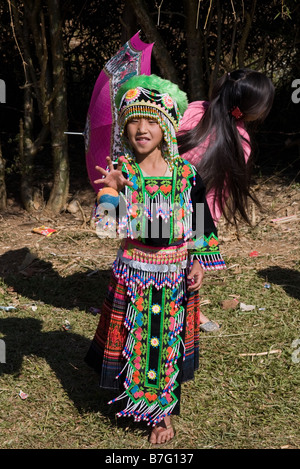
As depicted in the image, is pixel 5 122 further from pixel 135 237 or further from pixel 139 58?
pixel 135 237

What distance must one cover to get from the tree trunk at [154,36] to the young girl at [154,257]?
326 centimetres

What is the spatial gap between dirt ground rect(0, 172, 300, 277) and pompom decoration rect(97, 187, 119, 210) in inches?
105

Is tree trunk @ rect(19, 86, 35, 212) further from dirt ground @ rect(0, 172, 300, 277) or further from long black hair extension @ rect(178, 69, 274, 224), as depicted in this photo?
long black hair extension @ rect(178, 69, 274, 224)

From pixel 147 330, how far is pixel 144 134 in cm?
98

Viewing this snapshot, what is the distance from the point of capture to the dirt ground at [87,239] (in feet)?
18.5

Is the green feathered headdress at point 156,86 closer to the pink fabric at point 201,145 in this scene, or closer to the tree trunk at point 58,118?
the pink fabric at point 201,145

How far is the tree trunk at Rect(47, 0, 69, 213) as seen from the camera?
6.15 meters

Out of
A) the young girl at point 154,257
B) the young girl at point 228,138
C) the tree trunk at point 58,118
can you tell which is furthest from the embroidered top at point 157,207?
the tree trunk at point 58,118

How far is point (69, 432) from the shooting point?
11.1 ft

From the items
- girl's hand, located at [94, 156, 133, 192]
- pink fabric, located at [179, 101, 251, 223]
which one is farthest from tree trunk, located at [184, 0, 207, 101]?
girl's hand, located at [94, 156, 133, 192]

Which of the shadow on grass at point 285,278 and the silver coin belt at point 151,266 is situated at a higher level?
the silver coin belt at point 151,266

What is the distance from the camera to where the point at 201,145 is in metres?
4.03

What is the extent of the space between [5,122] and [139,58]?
3.91 meters

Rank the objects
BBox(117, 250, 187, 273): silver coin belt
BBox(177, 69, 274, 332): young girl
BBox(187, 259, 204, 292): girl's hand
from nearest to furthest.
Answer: BBox(117, 250, 187, 273): silver coin belt < BBox(187, 259, 204, 292): girl's hand < BBox(177, 69, 274, 332): young girl
